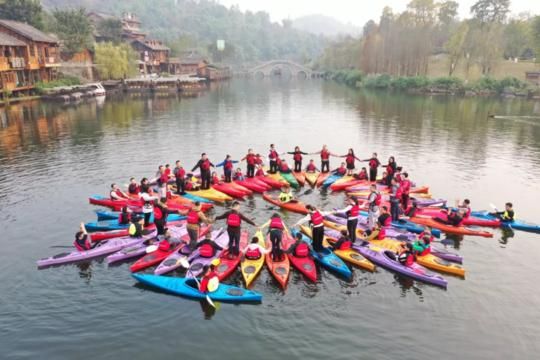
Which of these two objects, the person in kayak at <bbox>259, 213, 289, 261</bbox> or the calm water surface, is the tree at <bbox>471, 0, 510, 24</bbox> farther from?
the person in kayak at <bbox>259, 213, 289, 261</bbox>

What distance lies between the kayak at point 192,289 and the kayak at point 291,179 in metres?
13.8

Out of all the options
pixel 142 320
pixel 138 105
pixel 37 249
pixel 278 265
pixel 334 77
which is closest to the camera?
pixel 142 320

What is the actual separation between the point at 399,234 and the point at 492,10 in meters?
128

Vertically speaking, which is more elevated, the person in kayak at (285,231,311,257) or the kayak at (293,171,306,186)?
the kayak at (293,171,306,186)

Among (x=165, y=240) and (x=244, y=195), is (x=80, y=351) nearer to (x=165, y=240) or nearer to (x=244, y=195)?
(x=165, y=240)

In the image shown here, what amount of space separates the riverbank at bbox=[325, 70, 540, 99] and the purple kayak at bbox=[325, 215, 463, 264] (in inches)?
3268

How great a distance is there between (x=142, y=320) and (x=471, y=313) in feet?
39.2

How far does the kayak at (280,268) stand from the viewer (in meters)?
16.3

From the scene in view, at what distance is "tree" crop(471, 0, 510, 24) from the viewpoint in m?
119

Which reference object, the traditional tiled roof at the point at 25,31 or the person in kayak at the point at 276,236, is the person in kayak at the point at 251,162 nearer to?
the person in kayak at the point at 276,236

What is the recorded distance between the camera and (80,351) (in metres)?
13.0

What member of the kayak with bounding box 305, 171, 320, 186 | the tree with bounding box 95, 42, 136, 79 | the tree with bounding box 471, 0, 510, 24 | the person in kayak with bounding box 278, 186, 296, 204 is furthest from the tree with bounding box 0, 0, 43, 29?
the tree with bounding box 471, 0, 510, 24

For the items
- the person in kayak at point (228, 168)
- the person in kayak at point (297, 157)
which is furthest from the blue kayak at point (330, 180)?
the person in kayak at point (228, 168)

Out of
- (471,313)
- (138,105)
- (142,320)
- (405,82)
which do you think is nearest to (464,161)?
(471,313)
